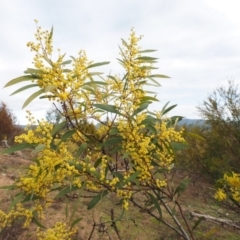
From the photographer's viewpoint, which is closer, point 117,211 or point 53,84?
point 53,84

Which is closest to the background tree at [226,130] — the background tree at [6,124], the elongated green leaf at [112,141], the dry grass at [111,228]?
the dry grass at [111,228]

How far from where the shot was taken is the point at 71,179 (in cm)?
149

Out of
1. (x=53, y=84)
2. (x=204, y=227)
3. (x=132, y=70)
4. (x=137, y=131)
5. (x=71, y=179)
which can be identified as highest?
(x=132, y=70)

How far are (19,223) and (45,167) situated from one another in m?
4.05

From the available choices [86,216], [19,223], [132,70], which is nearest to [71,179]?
[132,70]

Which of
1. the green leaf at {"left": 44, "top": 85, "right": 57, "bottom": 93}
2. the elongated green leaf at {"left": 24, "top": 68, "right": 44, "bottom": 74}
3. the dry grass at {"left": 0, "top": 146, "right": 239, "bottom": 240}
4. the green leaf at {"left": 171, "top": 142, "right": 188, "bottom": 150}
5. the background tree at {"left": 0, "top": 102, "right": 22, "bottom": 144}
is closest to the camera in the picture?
the green leaf at {"left": 44, "top": 85, "right": 57, "bottom": 93}

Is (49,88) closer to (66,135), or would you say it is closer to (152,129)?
(66,135)

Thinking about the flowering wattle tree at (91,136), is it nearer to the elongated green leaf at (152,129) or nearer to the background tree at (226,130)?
the elongated green leaf at (152,129)

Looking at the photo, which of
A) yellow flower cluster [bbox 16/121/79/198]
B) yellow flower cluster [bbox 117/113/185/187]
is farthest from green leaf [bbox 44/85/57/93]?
yellow flower cluster [bbox 117/113/185/187]

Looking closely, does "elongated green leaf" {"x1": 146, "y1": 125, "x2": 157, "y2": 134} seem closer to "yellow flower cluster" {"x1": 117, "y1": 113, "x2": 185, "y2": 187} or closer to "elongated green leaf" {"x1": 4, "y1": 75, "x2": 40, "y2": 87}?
"yellow flower cluster" {"x1": 117, "y1": 113, "x2": 185, "y2": 187}

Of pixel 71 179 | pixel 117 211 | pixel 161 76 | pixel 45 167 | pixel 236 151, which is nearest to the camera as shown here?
pixel 45 167

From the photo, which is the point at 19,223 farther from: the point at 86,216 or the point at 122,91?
the point at 122,91

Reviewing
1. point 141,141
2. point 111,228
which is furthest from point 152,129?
point 111,228

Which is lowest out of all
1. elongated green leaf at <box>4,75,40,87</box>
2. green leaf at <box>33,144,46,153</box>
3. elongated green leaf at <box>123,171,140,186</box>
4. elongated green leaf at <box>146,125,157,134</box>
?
elongated green leaf at <box>123,171,140,186</box>
